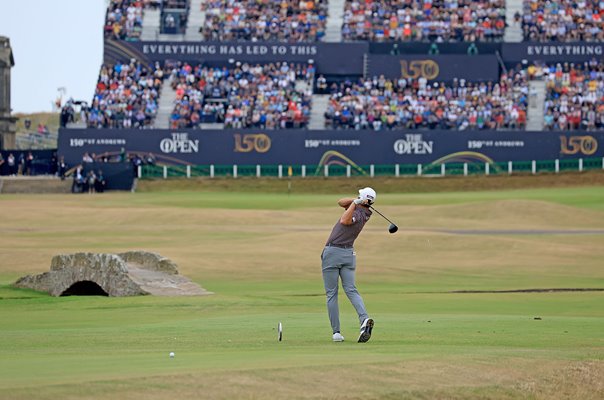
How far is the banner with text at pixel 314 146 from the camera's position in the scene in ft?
252

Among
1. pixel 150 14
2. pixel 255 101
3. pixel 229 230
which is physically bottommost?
pixel 229 230

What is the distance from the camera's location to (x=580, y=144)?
76500mm

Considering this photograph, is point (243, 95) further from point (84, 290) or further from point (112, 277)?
point (112, 277)

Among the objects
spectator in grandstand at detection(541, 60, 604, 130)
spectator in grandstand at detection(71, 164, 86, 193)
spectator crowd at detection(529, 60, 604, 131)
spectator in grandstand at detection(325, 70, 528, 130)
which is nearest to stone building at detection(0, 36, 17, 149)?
spectator in grandstand at detection(71, 164, 86, 193)

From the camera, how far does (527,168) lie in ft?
251

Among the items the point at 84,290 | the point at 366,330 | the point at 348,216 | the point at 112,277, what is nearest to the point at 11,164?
the point at 84,290

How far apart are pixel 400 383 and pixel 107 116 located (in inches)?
2669

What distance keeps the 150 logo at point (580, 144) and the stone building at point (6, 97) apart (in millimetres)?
35057

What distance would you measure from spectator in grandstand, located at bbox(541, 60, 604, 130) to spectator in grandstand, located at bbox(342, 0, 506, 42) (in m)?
5.29

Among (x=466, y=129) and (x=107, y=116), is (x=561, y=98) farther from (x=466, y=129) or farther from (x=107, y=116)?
(x=107, y=116)

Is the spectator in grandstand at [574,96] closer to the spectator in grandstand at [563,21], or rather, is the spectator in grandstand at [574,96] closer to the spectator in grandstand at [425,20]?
the spectator in grandstand at [563,21]

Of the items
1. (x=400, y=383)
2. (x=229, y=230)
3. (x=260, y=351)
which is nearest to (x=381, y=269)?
(x=229, y=230)

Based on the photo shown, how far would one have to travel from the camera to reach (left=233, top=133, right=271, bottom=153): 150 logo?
7769 centimetres

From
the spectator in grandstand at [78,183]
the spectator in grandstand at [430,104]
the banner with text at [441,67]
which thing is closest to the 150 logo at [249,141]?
the spectator in grandstand at [430,104]
